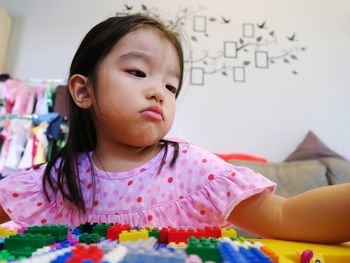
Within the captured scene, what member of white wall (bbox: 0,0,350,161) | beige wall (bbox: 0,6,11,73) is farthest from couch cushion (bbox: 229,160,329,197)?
beige wall (bbox: 0,6,11,73)

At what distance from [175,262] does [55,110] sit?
1758 mm

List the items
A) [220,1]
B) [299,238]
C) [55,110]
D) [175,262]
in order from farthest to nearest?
[220,1] < [55,110] < [299,238] < [175,262]

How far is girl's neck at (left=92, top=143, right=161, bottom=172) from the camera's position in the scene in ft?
1.94

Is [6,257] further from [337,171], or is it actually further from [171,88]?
[337,171]

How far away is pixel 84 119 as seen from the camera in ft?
2.24

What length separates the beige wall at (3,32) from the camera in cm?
201

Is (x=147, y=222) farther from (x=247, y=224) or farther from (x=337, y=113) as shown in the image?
(x=337, y=113)

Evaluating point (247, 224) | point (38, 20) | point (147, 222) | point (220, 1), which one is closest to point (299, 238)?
point (247, 224)

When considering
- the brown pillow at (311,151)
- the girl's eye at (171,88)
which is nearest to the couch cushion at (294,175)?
the brown pillow at (311,151)

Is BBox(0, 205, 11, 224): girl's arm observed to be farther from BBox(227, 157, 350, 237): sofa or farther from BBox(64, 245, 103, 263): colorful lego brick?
BBox(227, 157, 350, 237): sofa

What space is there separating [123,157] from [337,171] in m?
1.27

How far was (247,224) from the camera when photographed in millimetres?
485

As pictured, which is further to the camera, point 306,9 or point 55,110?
point 306,9

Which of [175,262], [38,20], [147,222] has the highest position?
[38,20]
